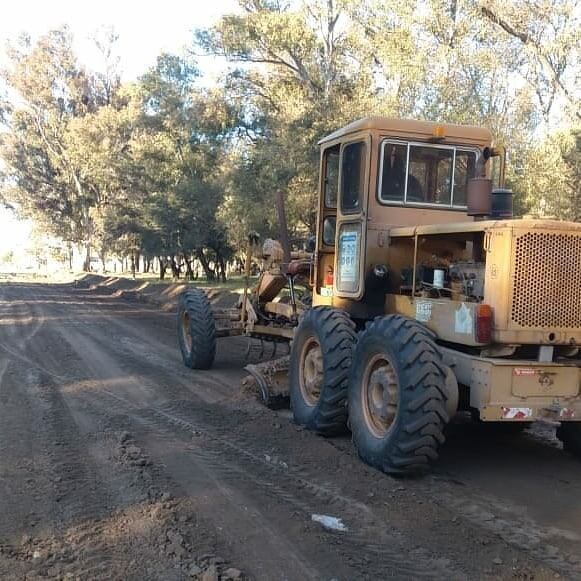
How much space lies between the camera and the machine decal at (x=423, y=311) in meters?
6.31

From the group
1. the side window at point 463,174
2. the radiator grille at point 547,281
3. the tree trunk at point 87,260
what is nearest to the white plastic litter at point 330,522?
the radiator grille at point 547,281

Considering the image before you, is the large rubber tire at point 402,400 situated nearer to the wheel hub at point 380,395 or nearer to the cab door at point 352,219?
the wheel hub at point 380,395

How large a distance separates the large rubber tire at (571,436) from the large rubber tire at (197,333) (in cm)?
568

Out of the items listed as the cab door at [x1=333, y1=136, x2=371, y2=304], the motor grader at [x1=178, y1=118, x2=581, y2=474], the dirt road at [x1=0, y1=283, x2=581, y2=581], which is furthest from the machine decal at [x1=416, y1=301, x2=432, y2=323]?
the dirt road at [x1=0, y1=283, x2=581, y2=581]

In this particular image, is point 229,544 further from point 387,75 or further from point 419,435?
point 387,75

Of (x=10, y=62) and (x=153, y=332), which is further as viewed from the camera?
(x=10, y=62)

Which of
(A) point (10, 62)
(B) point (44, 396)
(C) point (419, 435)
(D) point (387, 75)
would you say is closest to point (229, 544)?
(C) point (419, 435)

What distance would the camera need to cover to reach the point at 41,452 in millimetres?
6270

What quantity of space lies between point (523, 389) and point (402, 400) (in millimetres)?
955

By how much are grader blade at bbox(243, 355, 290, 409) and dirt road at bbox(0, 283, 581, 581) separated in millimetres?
258

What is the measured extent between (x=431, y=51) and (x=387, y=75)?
1.28m

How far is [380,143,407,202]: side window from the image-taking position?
724 cm

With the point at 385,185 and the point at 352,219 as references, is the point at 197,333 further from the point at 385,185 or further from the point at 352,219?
the point at 385,185

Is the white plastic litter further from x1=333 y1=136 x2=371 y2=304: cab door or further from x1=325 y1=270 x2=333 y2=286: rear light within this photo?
x1=325 y1=270 x2=333 y2=286: rear light
